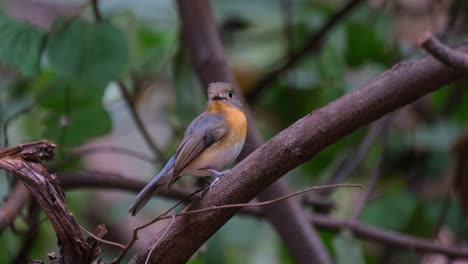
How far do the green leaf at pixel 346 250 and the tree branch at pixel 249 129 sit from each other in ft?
0.48

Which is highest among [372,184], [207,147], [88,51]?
[88,51]

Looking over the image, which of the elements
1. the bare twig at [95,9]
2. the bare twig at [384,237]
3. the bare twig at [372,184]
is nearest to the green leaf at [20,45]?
the bare twig at [95,9]

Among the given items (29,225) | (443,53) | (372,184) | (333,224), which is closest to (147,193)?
(443,53)

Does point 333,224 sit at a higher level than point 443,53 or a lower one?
lower

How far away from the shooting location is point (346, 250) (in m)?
2.96

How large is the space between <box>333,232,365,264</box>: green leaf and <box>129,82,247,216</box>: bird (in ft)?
2.92

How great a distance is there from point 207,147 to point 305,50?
1641 mm

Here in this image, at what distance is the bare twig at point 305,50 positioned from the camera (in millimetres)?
3615

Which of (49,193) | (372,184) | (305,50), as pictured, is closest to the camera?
(49,193)

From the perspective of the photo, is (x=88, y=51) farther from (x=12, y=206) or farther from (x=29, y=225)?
(x=29, y=225)

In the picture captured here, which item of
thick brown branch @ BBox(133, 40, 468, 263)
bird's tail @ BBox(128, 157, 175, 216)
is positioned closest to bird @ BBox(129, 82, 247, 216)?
bird's tail @ BBox(128, 157, 175, 216)

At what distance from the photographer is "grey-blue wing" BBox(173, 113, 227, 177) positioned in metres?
2.06

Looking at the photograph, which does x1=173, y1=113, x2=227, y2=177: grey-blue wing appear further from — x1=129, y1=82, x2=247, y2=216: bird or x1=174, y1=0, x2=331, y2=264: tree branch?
x1=174, y1=0, x2=331, y2=264: tree branch

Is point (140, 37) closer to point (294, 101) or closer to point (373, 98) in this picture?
point (294, 101)
